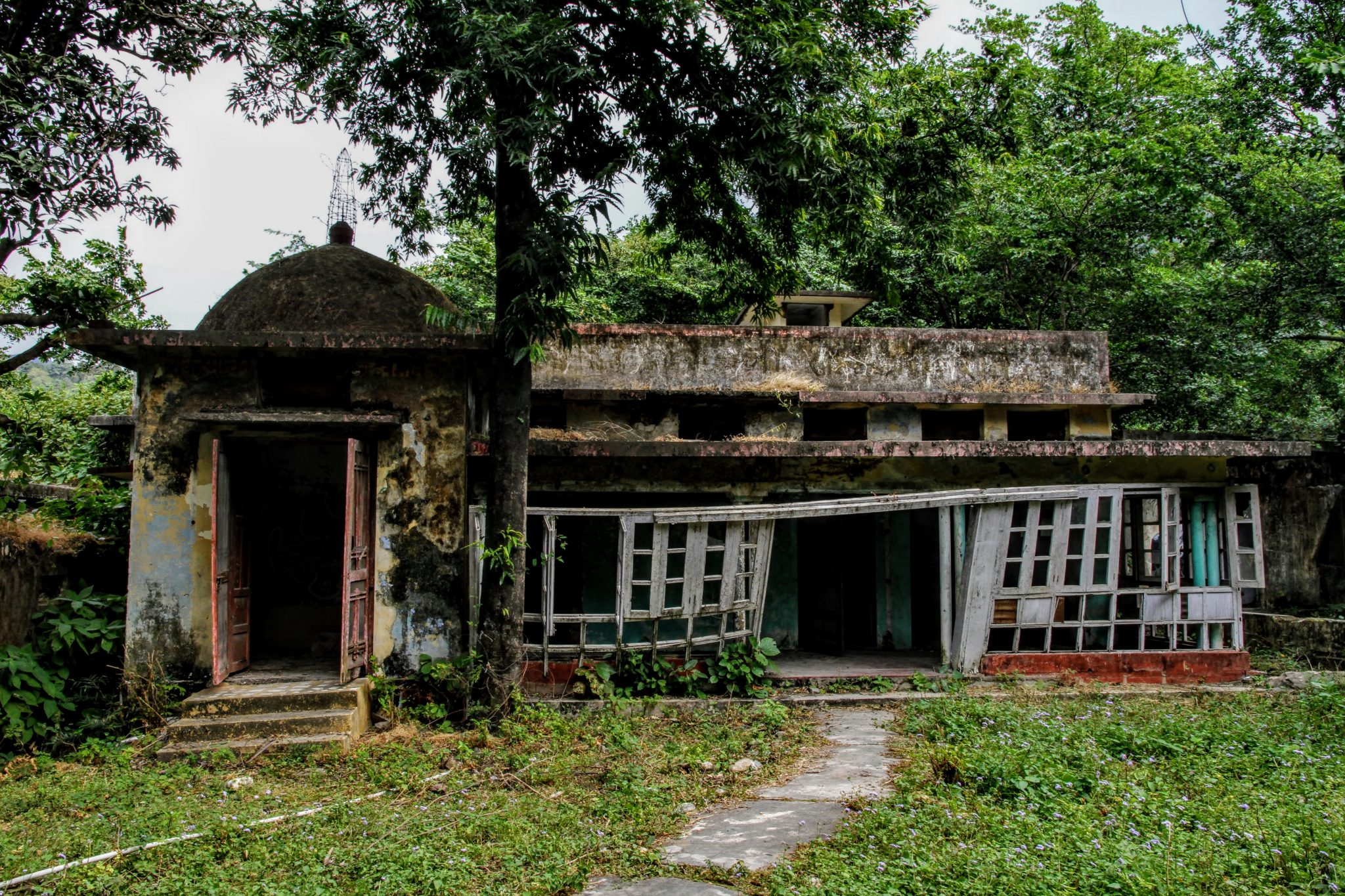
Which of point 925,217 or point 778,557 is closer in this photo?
point 925,217

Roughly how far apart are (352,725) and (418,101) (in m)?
5.92

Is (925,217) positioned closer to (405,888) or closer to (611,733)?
(611,733)

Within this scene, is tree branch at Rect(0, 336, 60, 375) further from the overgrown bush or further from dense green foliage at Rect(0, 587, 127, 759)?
the overgrown bush

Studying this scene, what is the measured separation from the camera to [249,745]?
6.64 meters

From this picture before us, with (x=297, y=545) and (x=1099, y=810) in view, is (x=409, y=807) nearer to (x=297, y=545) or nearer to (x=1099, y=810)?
(x=1099, y=810)

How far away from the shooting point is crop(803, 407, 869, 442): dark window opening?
37.3ft

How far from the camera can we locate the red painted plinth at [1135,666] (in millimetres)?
8953

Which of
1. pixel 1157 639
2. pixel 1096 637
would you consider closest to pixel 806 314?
pixel 1096 637

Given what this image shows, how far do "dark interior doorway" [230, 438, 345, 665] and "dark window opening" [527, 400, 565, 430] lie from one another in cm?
230

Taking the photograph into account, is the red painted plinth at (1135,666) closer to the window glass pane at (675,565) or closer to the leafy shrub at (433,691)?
Result: the window glass pane at (675,565)

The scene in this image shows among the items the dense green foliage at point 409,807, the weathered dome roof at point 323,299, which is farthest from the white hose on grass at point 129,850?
the weathered dome roof at point 323,299

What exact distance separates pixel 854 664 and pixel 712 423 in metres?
3.42

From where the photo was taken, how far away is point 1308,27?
13266 mm

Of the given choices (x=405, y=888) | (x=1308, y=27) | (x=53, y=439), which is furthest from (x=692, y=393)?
(x=1308, y=27)
